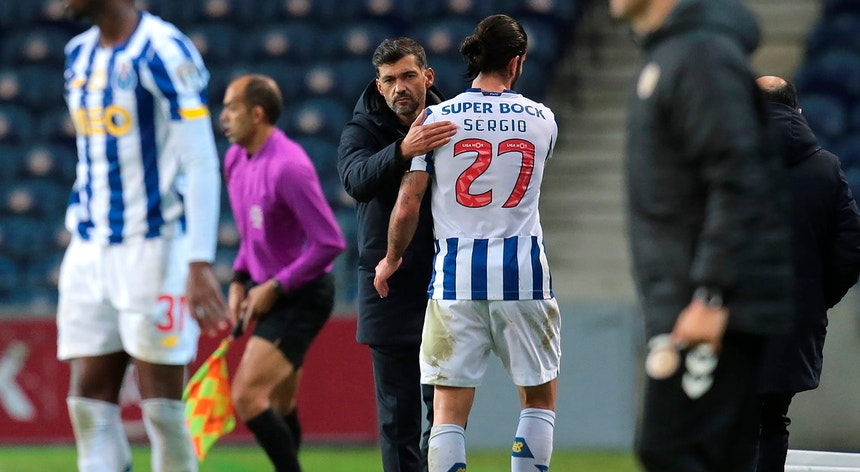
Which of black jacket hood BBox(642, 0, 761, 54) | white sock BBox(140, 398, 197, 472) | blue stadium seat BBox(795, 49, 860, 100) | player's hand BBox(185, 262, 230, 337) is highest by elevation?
blue stadium seat BBox(795, 49, 860, 100)

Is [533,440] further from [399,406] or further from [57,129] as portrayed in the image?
[57,129]

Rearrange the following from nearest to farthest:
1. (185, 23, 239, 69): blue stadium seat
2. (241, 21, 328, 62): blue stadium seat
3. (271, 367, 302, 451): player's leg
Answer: (271, 367, 302, 451): player's leg < (241, 21, 328, 62): blue stadium seat < (185, 23, 239, 69): blue stadium seat

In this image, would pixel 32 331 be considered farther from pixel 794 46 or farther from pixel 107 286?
pixel 794 46

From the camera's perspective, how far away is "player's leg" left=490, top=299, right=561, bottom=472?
4801mm

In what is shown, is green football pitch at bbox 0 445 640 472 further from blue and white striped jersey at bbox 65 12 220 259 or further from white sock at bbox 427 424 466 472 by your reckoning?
blue and white striped jersey at bbox 65 12 220 259

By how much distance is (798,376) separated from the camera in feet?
16.9

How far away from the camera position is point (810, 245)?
5184mm

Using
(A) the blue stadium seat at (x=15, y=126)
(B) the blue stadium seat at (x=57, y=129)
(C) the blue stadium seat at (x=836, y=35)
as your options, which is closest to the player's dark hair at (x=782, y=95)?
(C) the blue stadium seat at (x=836, y=35)

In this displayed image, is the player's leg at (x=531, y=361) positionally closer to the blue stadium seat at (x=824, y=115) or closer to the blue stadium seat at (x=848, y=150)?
the blue stadium seat at (x=848, y=150)

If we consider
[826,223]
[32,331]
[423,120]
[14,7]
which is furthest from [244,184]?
[14,7]

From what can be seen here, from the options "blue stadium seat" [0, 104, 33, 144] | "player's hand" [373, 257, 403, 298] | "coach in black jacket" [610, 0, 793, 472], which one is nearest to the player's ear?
"player's hand" [373, 257, 403, 298]

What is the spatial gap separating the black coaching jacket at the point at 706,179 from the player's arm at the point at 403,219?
1686mm

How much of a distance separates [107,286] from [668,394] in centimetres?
219

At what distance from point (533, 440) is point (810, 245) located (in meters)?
1.31
